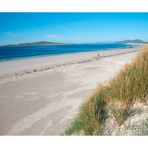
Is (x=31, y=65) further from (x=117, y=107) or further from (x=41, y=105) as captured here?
(x=117, y=107)

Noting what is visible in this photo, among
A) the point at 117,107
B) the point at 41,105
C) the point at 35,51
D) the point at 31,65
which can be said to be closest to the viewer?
the point at 117,107

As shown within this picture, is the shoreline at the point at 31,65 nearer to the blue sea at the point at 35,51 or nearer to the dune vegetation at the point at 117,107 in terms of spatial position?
the blue sea at the point at 35,51

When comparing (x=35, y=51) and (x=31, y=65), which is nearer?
(x=31, y=65)

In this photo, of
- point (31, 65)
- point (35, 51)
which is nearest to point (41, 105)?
point (31, 65)

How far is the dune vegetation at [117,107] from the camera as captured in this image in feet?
11.0

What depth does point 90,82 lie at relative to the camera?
7688 mm

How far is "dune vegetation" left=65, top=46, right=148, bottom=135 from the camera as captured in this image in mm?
3355

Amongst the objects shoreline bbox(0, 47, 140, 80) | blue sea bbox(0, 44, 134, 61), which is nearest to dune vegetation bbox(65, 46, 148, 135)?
Answer: shoreline bbox(0, 47, 140, 80)

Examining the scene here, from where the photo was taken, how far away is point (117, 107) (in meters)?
3.55

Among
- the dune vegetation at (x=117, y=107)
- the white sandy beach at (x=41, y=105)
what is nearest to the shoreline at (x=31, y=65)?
the white sandy beach at (x=41, y=105)
